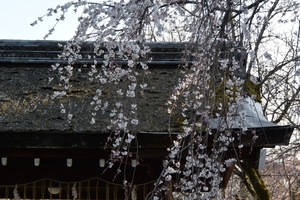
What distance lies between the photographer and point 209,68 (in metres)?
2.73

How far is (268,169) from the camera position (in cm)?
1014

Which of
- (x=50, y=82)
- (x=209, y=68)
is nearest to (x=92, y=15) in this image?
(x=209, y=68)

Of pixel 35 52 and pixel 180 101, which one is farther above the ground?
pixel 35 52

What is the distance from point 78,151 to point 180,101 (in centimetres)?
87

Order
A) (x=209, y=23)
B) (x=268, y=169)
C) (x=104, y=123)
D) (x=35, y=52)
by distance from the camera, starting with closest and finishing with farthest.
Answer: (x=209, y=23) → (x=104, y=123) → (x=35, y=52) → (x=268, y=169)

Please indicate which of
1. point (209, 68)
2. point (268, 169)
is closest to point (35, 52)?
point (209, 68)

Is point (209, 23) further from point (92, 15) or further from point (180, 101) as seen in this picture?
point (180, 101)

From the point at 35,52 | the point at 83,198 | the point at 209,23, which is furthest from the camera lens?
the point at 35,52

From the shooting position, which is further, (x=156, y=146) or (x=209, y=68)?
(x=156, y=146)

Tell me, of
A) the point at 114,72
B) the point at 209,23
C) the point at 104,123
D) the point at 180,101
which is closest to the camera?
the point at 209,23

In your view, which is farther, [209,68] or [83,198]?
[83,198]

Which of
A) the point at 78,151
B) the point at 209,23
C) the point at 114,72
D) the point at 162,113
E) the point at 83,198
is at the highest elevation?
the point at 209,23

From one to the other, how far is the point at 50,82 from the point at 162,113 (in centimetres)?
111

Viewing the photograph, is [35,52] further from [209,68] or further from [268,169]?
[268,169]
